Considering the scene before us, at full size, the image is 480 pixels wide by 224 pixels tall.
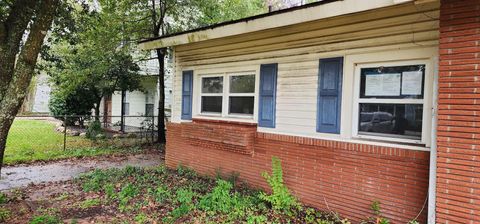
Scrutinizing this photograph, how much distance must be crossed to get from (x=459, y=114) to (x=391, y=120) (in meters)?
1.10

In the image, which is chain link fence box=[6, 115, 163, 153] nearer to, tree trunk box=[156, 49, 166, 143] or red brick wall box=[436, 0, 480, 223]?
tree trunk box=[156, 49, 166, 143]

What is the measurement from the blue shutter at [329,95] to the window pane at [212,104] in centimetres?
274

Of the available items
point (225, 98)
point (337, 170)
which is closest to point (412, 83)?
point (337, 170)

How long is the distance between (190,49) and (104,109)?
54.8 feet

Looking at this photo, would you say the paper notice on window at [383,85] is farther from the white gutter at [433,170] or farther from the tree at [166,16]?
the tree at [166,16]

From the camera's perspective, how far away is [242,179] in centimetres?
660

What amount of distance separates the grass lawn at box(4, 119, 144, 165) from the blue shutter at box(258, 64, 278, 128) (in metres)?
6.86

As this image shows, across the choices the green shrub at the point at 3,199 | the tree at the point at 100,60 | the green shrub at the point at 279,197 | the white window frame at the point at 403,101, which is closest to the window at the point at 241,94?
the green shrub at the point at 279,197

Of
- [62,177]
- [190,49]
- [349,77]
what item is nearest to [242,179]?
[349,77]

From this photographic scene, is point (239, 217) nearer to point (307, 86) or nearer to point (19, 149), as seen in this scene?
point (307, 86)

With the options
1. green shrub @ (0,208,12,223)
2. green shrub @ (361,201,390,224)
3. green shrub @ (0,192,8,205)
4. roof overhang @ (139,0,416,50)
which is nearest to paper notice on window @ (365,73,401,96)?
roof overhang @ (139,0,416,50)

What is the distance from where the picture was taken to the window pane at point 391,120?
4410 millimetres

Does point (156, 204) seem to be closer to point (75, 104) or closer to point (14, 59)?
point (14, 59)

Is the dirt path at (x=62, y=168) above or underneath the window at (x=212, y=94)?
underneath
